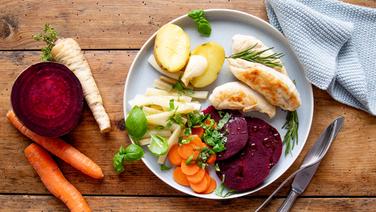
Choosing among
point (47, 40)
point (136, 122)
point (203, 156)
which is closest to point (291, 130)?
point (203, 156)

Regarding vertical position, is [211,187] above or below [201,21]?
below

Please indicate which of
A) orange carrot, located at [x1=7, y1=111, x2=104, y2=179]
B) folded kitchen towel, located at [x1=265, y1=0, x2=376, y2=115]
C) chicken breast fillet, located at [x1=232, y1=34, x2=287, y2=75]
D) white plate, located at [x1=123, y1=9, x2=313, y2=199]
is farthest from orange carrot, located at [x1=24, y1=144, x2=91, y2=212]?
folded kitchen towel, located at [x1=265, y1=0, x2=376, y2=115]

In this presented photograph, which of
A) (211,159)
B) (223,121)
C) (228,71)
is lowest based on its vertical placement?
(211,159)

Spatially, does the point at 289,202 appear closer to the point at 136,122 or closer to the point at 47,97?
the point at 136,122

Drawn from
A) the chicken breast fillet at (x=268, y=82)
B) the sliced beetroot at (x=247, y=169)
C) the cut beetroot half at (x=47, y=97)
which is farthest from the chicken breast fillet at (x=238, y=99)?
the cut beetroot half at (x=47, y=97)

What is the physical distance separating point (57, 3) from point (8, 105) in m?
0.42

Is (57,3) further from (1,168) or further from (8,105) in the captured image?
(1,168)

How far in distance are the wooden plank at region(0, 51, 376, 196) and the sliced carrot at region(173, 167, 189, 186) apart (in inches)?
3.0

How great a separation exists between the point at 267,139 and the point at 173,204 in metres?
0.43

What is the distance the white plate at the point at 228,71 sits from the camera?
6.66ft

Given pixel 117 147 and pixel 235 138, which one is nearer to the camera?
pixel 235 138

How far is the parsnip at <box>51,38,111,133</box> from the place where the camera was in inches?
81.1

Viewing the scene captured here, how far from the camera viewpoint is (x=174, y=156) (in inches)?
79.9

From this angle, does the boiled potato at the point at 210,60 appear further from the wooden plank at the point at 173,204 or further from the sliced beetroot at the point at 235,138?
the wooden plank at the point at 173,204
